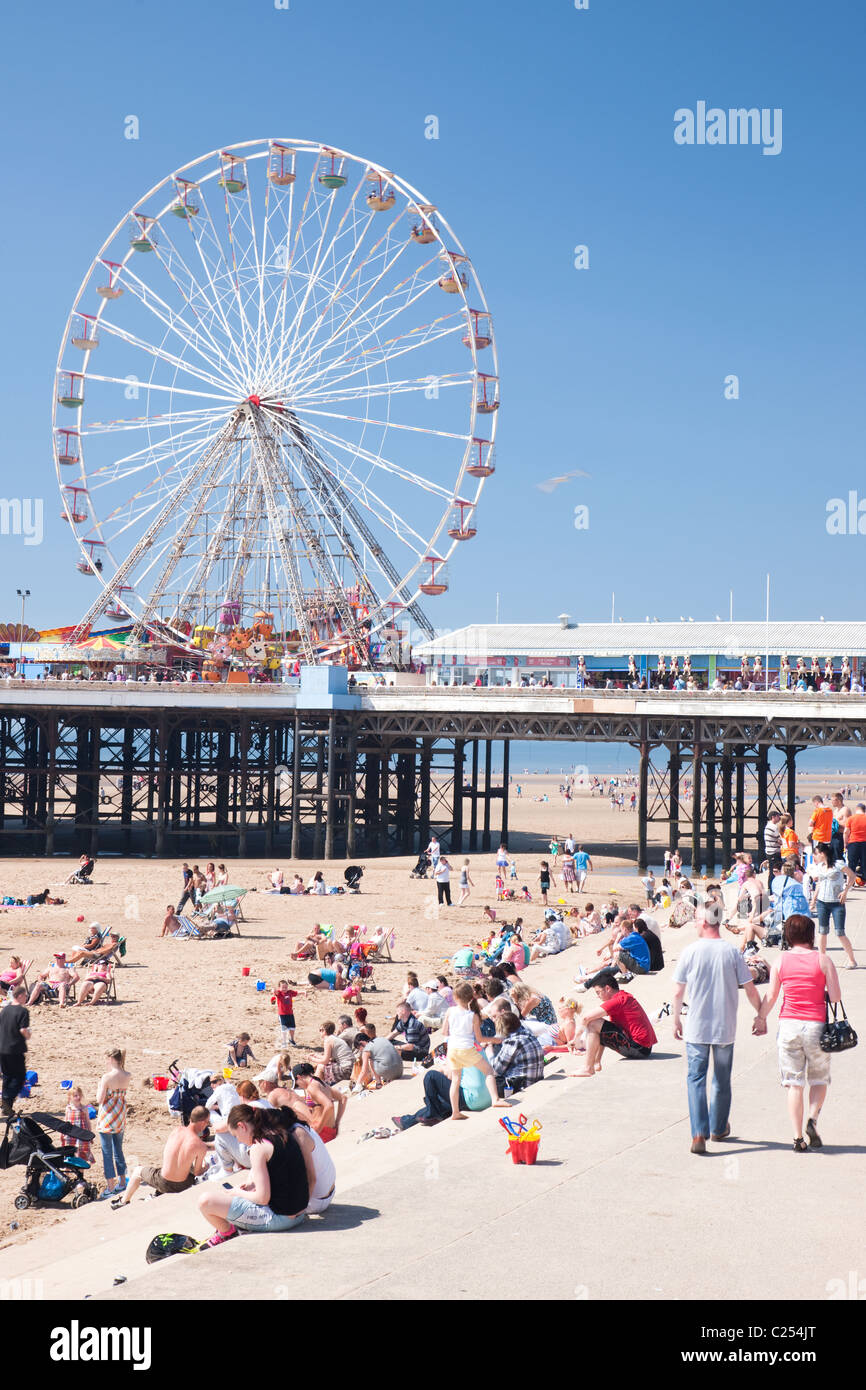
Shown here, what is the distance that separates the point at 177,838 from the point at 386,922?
884 inches

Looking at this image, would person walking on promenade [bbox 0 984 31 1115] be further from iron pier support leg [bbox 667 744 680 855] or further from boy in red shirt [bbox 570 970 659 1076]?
iron pier support leg [bbox 667 744 680 855]

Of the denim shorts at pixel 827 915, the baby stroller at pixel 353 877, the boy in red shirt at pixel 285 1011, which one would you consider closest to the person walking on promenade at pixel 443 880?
the baby stroller at pixel 353 877

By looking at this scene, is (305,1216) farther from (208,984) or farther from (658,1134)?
(208,984)

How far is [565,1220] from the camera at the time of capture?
7094 mm

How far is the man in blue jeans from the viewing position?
812 cm

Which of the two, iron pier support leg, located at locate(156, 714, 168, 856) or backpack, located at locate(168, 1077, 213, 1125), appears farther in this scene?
iron pier support leg, located at locate(156, 714, 168, 856)

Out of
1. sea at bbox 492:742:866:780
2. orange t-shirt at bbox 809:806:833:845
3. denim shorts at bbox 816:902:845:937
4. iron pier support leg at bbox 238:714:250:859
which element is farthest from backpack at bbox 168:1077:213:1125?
sea at bbox 492:742:866:780

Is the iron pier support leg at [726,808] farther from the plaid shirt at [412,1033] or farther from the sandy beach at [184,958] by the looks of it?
the plaid shirt at [412,1033]

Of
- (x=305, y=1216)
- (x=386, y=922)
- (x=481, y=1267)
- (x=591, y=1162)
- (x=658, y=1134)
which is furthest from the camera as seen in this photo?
(x=386, y=922)

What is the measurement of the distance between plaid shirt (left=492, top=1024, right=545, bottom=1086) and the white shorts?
3344 millimetres

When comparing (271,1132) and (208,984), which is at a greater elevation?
(271,1132)

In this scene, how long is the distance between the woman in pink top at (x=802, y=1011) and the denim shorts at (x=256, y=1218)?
3005mm
